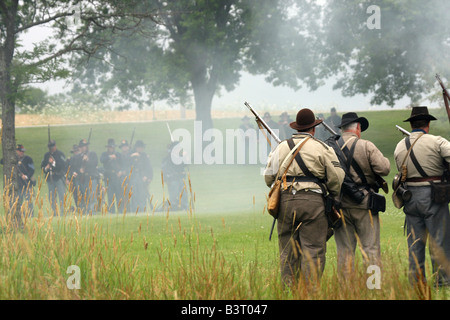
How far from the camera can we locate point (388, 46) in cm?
2942

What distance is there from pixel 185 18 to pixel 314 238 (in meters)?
25.7

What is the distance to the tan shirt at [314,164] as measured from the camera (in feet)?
22.1

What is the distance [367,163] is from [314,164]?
0.99 m

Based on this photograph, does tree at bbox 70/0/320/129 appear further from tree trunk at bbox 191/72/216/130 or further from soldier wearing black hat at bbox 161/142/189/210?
soldier wearing black hat at bbox 161/142/189/210

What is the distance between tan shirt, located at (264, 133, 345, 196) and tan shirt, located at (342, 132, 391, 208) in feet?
2.19

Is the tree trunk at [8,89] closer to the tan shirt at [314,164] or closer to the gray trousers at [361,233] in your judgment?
the gray trousers at [361,233]

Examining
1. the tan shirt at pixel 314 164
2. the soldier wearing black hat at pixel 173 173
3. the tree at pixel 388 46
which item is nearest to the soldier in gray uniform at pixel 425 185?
the tan shirt at pixel 314 164

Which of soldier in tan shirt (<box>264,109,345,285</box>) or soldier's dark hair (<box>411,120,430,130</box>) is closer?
soldier in tan shirt (<box>264,109,345,285</box>)

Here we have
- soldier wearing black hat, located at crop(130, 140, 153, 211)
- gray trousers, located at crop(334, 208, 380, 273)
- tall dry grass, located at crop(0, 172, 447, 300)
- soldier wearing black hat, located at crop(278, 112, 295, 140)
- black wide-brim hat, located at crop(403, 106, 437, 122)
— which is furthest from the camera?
soldier wearing black hat, located at crop(278, 112, 295, 140)

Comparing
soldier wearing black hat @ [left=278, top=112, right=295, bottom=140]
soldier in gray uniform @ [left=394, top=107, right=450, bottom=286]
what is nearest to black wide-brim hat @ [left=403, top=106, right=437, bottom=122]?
soldier in gray uniform @ [left=394, top=107, right=450, bottom=286]

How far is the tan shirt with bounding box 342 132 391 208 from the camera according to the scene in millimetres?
7387

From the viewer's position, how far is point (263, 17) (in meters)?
32.2
